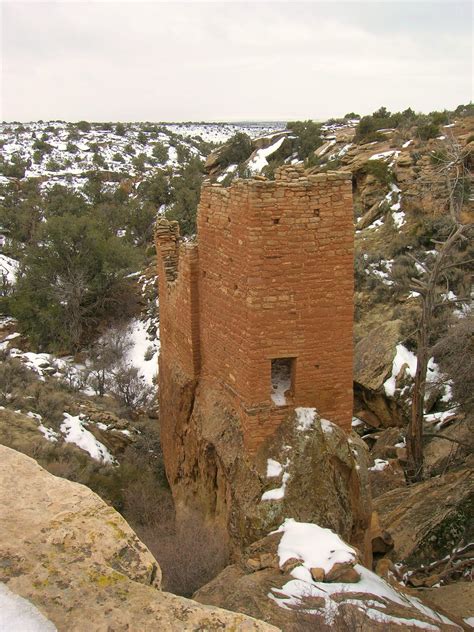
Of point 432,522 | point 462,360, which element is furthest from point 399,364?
point 432,522

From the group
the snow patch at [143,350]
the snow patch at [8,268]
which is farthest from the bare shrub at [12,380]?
the snow patch at [8,268]

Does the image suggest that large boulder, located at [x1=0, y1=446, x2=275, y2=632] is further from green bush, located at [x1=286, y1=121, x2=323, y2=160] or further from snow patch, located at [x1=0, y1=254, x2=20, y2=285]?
green bush, located at [x1=286, y1=121, x2=323, y2=160]

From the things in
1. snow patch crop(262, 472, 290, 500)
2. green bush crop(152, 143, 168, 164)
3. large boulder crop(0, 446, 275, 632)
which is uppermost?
green bush crop(152, 143, 168, 164)

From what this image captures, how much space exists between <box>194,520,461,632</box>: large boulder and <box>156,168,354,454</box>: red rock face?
4.24 feet

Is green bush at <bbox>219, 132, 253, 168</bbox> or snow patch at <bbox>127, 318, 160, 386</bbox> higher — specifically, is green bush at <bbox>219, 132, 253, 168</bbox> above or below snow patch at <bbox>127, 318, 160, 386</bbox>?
above

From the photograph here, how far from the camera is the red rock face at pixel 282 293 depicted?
6.33 m

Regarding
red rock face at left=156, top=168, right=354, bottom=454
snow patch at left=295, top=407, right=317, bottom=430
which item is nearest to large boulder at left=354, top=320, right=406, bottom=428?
red rock face at left=156, top=168, right=354, bottom=454

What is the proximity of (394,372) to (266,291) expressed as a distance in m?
7.78

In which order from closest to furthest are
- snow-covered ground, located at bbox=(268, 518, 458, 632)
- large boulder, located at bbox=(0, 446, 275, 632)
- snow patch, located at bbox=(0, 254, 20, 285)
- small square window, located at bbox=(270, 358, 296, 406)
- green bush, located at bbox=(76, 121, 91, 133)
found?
large boulder, located at bbox=(0, 446, 275, 632)
snow-covered ground, located at bbox=(268, 518, 458, 632)
small square window, located at bbox=(270, 358, 296, 406)
snow patch, located at bbox=(0, 254, 20, 285)
green bush, located at bbox=(76, 121, 91, 133)

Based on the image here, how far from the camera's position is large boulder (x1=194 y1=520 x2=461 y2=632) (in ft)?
15.8

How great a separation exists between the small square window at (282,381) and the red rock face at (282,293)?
13 millimetres

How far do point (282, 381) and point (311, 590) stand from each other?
269 centimetres

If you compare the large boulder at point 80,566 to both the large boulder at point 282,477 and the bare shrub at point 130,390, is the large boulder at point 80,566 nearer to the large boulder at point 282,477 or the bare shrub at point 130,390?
the large boulder at point 282,477

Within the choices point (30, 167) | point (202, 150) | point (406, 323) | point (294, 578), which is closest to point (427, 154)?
point (406, 323)
